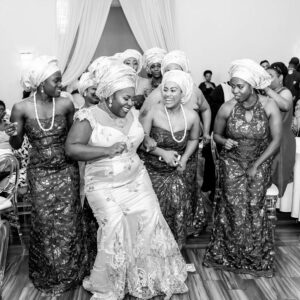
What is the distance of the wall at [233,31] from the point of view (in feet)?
28.2

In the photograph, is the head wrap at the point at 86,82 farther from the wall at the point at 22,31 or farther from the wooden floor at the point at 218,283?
the wall at the point at 22,31

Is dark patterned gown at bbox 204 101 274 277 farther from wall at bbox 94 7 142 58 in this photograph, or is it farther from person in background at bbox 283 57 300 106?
wall at bbox 94 7 142 58

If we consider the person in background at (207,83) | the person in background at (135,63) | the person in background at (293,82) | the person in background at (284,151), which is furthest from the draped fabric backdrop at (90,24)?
the person in background at (284,151)

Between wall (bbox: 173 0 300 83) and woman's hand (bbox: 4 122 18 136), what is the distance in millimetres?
6454

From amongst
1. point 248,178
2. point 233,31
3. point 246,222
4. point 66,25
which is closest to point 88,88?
point 248,178

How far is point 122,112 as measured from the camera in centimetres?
282

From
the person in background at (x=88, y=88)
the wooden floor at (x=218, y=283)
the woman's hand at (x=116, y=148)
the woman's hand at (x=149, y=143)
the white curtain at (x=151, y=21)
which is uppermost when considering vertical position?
the white curtain at (x=151, y=21)

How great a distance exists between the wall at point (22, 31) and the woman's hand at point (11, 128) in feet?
19.4

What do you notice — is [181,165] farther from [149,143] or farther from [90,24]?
[90,24]

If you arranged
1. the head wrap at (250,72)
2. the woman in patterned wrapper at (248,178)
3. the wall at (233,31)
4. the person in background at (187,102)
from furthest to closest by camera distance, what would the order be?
the wall at (233,31) < the person in background at (187,102) < the woman in patterned wrapper at (248,178) < the head wrap at (250,72)

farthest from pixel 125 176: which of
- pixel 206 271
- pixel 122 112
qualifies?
pixel 206 271

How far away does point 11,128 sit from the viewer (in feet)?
8.96

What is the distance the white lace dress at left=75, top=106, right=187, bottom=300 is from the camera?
276 cm

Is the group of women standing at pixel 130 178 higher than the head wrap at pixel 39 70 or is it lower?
lower
